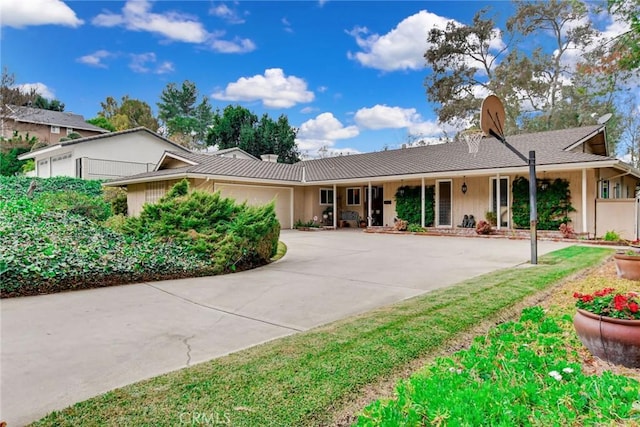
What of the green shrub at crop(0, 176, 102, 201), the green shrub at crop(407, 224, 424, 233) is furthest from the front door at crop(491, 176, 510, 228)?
the green shrub at crop(0, 176, 102, 201)

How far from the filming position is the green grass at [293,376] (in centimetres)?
224

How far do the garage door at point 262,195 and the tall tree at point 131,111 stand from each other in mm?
33176

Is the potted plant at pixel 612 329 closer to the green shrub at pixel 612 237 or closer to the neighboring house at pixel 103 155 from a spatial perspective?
the green shrub at pixel 612 237

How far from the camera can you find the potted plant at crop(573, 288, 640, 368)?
10.1 ft

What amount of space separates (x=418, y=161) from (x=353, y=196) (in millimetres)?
5068

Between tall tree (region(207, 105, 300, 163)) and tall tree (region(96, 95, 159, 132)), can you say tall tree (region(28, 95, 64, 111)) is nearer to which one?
tall tree (region(96, 95, 159, 132))

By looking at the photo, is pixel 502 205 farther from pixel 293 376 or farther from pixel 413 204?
pixel 293 376

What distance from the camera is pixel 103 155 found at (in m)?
23.1

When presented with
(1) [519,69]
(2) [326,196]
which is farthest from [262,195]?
(1) [519,69]

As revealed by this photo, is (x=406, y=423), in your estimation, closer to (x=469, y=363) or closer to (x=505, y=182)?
(x=469, y=363)

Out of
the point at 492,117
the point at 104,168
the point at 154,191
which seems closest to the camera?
the point at 492,117

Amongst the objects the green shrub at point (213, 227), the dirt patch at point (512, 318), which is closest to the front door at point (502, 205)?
the dirt patch at point (512, 318)

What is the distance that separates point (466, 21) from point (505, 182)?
17.9 m

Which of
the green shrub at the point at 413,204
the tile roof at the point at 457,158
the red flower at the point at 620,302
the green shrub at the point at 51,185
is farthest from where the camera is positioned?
the green shrub at the point at 413,204
